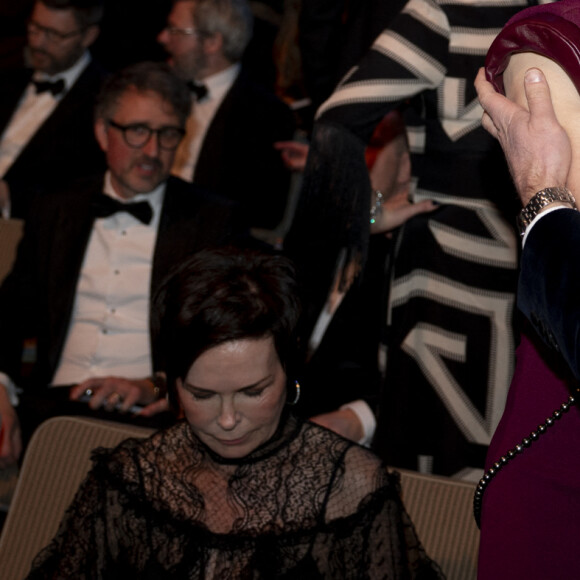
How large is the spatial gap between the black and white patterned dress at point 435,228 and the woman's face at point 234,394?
21.9 inches

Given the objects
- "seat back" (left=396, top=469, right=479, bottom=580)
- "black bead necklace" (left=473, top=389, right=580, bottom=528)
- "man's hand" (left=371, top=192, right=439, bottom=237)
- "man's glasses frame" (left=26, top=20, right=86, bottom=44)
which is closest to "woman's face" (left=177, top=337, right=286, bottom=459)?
"seat back" (left=396, top=469, right=479, bottom=580)

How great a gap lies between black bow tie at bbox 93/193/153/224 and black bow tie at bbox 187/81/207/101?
1.33 metres

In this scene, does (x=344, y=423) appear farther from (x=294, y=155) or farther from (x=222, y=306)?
(x=294, y=155)

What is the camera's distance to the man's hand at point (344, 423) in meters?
2.28

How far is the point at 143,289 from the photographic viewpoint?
10.1ft

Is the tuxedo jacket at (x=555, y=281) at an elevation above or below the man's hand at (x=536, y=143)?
below

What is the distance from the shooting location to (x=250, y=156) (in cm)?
407

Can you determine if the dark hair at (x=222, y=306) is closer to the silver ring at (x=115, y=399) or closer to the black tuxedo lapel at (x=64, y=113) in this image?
the silver ring at (x=115, y=399)

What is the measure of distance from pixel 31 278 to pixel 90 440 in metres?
1.06

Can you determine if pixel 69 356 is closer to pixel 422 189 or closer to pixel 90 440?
pixel 90 440

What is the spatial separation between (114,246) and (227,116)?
1.24 meters

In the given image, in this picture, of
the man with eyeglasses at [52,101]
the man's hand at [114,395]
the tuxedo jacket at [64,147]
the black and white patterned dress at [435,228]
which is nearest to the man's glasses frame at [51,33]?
the man with eyeglasses at [52,101]

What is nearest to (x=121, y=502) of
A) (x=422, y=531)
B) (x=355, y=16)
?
(x=422, y=531)

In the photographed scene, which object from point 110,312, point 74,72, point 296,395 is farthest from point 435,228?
point 74,72
